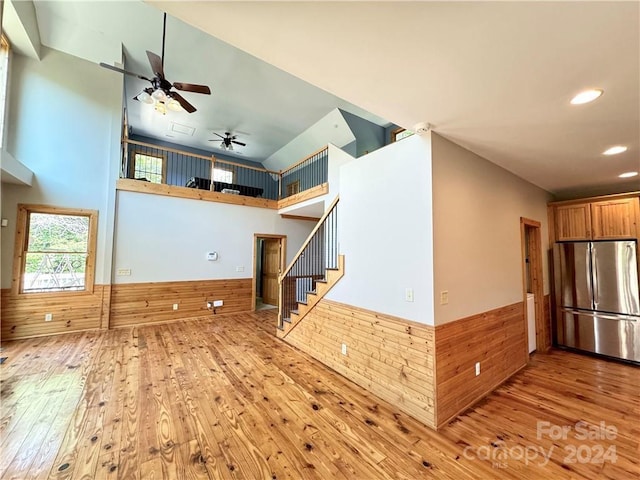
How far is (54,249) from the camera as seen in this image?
16.5ft

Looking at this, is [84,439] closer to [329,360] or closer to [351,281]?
[329,360]

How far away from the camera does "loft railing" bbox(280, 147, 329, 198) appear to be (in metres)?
8.34

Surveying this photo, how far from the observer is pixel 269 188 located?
10.7m

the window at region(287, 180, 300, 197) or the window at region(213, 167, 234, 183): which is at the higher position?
the window at region(213, 167, 234, 183)

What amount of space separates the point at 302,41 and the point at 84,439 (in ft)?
11.4

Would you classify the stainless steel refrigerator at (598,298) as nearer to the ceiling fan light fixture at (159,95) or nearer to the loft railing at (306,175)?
the loft railing at (306,175)

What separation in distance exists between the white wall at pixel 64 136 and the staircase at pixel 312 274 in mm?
3557

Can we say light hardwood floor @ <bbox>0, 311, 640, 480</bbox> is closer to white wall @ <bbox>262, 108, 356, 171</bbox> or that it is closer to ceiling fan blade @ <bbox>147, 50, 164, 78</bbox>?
ceiling fan blade @ <bbox>147, 50, 164, 78</bbox>

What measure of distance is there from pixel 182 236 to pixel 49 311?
8.33 ft

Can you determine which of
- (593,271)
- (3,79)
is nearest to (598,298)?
(593,271)

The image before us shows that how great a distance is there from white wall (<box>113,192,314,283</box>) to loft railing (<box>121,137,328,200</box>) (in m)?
0.57

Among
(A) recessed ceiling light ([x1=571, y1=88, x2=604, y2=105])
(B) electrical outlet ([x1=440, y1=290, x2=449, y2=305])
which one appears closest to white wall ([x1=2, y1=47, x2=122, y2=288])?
(B) electrical outlet ([x1=440, y1=290, x2=449, y2=305])

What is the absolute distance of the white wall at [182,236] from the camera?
567 centimetres

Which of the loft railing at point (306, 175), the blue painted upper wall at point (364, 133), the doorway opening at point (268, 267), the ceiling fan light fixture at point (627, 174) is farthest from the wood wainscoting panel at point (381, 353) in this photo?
the loft railing at point (306, 175)
